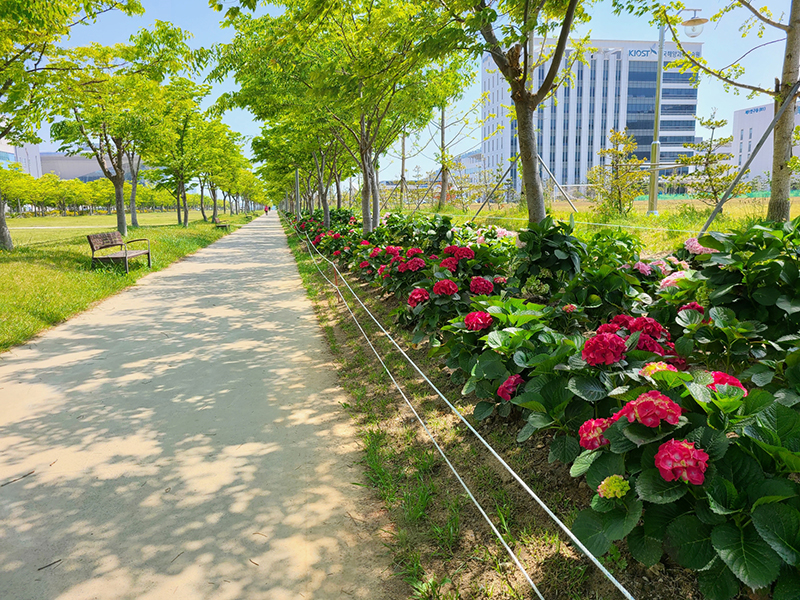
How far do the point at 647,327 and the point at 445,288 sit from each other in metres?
2.15

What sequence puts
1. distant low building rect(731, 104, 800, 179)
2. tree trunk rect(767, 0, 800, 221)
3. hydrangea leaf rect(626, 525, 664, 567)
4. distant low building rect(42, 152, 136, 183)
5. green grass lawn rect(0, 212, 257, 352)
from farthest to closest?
distant low building rect(42, 152, 136, 183), distant low building rect(731, 104, 800, 179), green grass lawn rect(0, 212, 257, 352), tree trunk rect(767, 0, 800, 221), hydrangea leaf rect(626, 525, 664, 567)

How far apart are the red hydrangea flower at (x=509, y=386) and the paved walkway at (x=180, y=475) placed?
3.50ft

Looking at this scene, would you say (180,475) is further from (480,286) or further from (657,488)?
(480,286)

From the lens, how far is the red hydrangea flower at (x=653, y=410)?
196 cm

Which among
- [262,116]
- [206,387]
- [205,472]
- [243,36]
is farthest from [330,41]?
[205,472]

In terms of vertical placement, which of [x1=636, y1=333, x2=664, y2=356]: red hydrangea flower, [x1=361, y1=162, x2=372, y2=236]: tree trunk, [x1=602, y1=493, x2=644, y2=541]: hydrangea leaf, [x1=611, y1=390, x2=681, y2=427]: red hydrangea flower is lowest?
[x1=602, y1=493, x2=644, y2=541]: hydrangea leaf

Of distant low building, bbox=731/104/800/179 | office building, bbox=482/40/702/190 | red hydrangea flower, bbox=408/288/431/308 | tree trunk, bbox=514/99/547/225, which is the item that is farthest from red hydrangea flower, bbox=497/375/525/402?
distant low building, bbox=731/104/800/179

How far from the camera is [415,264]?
6406 mm

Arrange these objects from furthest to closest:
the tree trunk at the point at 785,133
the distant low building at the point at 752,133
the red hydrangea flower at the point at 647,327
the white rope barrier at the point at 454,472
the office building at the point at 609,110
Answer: the office building at the point at 609,110 < the distant low building at the point at 752,133 < the tree trunk at the point at 785,133 < the red hydrangea flower at the point at 647,327 < the white rope barrier at the point at 454,472

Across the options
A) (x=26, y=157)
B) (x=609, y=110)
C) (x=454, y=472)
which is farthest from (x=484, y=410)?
(x=26, y=157)

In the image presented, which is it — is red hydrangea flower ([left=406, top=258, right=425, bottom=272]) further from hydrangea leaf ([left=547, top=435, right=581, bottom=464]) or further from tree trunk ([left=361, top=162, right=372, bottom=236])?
tree trunk ([left=361, top=162, right=372, bottom=236])

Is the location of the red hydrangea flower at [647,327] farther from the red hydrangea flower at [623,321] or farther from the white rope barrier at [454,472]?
the white rope barrier at [454,472]

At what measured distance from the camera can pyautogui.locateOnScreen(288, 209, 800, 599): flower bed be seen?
69.5 inches

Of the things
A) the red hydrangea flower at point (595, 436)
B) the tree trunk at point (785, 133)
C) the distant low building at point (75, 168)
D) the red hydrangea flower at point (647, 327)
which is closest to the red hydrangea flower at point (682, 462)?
the red hydrangea flower at point (595, 436)
